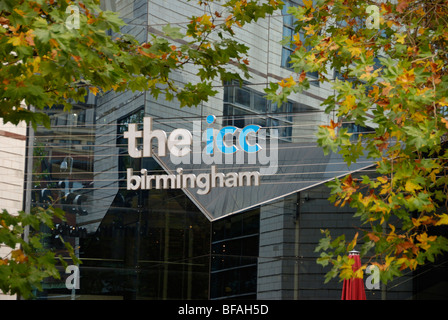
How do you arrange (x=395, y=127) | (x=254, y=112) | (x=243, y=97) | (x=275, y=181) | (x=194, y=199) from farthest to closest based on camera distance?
1. (x=243, y=97)
2. (x=254, y=112)
3. (x=194, y=199)
4. (x=275, y=181)
5. (x=395, y=127)

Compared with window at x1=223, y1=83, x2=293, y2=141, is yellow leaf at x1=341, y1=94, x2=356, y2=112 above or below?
below

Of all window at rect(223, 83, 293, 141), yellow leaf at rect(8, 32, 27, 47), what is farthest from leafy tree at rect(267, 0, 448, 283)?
window at rect(223, 83, 293, 141)

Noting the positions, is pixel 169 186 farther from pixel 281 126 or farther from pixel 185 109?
pixel 281 126

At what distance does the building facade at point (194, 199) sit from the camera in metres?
14.6

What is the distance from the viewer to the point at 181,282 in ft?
48.7

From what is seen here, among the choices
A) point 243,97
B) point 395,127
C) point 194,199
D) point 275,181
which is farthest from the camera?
point 243,97

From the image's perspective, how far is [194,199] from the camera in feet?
48.5

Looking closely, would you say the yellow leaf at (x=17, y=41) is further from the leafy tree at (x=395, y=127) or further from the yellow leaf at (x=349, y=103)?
the yellow leaf at (x=349, y=103)

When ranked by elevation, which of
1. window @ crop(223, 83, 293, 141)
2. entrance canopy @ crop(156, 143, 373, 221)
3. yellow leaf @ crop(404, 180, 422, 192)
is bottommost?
yellow leaf @ crop(404, 180, 422, 192)

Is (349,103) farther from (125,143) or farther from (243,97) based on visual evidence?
(125,143)

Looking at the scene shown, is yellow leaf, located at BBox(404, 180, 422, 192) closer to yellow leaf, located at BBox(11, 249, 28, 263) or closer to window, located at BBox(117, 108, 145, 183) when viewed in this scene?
yellow leaf, located at BBox(11, 249, 28, 263)

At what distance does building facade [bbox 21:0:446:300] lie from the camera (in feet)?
47.8

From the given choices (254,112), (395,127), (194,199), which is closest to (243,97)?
(254,112)

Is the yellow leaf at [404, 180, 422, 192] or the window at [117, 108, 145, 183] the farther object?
the window at [117, 108, 145, 183]
